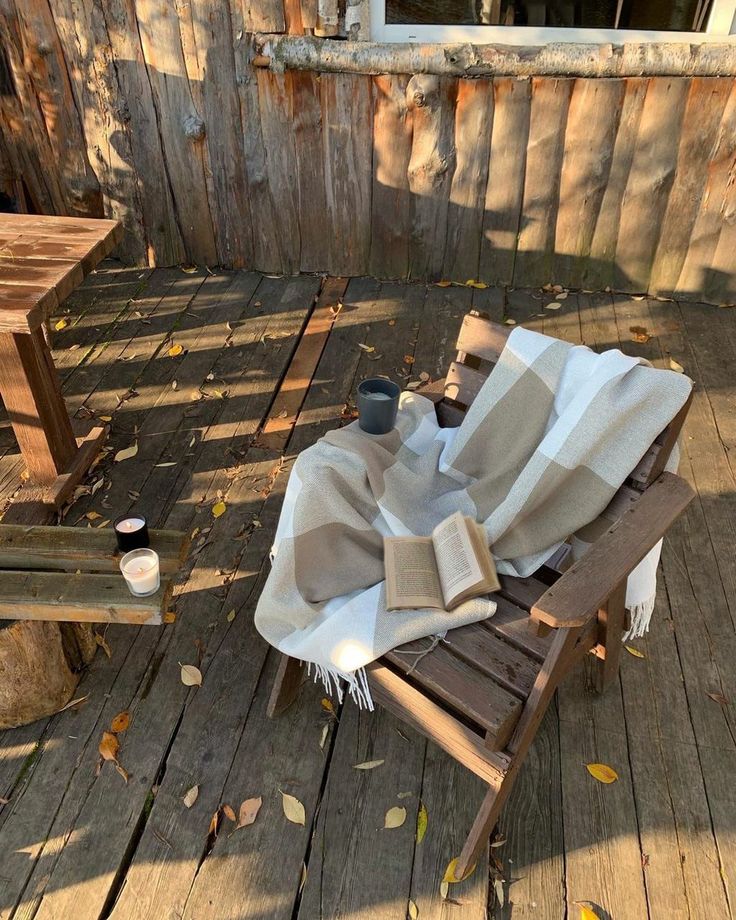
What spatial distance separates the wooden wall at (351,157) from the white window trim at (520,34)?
0.24m

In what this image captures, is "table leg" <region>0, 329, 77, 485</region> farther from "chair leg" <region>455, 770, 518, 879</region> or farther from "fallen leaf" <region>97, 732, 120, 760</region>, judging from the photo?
"chair leg" <region>455, 770, 518, 879</region>

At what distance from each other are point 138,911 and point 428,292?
11.8ft

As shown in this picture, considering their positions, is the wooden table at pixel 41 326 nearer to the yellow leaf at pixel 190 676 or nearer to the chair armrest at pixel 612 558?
the yellow leaf at pixel 190 676

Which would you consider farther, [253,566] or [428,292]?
[428,292]

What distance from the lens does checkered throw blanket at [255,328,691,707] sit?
→ 2027mm

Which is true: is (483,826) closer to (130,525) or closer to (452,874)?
(452,874)

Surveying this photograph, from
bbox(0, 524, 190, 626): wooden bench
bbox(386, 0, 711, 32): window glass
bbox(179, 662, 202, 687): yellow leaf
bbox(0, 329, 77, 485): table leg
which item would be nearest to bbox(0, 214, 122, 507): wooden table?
bbox(0, 329, 77, 485): table leg

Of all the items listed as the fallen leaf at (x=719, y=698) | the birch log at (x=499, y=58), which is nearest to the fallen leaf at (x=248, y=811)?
the fallen leaf at (x=719, y=698)

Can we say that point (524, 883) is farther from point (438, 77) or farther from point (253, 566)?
point (438, 77)

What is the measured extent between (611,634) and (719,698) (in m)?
0.48

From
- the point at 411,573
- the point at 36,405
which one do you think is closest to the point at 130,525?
the point at 411,573

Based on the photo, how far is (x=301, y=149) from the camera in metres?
4.20

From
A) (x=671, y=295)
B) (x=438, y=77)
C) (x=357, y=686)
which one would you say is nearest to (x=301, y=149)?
(x=438, y=77)

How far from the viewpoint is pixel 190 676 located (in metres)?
2.40
